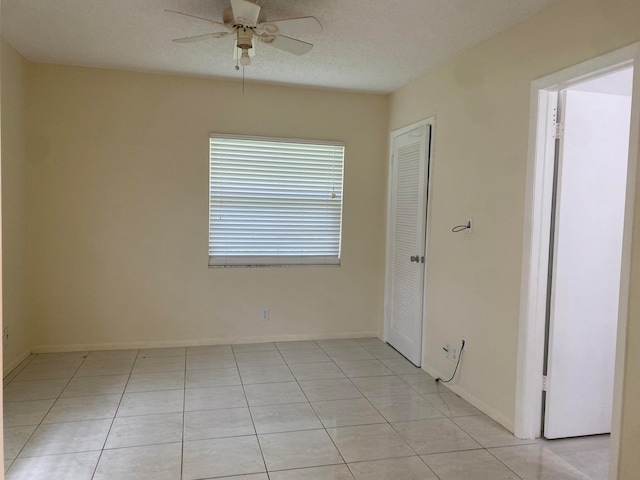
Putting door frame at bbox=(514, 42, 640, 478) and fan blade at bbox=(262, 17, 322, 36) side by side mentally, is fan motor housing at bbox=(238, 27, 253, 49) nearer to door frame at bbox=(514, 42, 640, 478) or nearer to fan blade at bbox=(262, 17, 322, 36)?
fan blade at bbox=(262, 17, 322, 36)

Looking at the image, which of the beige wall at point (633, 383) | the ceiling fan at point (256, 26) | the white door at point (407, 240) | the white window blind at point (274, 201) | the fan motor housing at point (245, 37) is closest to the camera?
the beige wall at point (633, 383)

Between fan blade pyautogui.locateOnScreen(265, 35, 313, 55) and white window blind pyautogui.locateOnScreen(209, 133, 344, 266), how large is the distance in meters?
1.85

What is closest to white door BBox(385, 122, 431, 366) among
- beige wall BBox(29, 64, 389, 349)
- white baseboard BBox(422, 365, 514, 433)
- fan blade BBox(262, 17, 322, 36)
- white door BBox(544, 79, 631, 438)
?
beige wall BBox(29, 64, 389, 349)

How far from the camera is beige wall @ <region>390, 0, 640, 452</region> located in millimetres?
2635

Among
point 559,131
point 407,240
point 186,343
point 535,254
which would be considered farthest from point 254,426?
point 559,131

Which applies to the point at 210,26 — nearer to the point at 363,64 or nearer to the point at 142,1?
the point at 142,1

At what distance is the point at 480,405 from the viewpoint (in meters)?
3.36

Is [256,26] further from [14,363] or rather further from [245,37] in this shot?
[14,363]

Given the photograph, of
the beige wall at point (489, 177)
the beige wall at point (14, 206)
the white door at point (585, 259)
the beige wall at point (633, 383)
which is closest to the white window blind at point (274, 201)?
the beige wall at point (489, 177)

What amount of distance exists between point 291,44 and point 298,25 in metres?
0.21

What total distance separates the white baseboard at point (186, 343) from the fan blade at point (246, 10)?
10.5 ft

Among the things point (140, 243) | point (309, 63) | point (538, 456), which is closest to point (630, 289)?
point (538, 456)

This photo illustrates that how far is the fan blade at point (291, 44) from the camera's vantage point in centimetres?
281

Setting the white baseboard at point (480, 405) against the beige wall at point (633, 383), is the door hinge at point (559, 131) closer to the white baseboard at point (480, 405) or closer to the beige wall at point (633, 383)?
the beige wall at point (633, 383)
